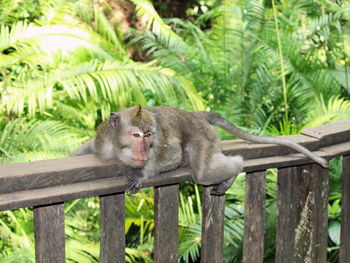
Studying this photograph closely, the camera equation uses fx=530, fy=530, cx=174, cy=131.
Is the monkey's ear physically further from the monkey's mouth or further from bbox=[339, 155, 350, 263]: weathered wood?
bbox=[339, 155, 350, 263]: weathered wood

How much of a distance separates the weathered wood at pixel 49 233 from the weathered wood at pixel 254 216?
70cm

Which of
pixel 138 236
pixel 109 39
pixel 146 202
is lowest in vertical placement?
pixel 138 236

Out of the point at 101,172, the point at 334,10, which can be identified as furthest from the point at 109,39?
the point at 101,172

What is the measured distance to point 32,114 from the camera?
4.43m

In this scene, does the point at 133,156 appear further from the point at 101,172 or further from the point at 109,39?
the point at 109,39

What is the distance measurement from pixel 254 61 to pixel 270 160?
3.74m

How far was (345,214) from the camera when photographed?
A: 7.11 feet

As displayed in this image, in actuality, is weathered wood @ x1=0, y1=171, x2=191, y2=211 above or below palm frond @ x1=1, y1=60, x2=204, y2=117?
below

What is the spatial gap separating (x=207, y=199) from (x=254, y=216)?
0.21 metres

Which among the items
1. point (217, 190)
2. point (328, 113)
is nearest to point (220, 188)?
point (217, 190)

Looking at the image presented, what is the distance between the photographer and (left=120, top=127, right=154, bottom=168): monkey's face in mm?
1827

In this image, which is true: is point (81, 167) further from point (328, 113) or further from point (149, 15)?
→ point (149, 15)

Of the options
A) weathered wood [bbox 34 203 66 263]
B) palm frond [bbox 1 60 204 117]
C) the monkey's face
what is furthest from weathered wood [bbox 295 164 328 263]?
palm frond [bbox 1 60 204 117]

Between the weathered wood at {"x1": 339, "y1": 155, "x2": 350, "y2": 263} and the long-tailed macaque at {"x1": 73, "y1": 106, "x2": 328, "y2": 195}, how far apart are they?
0.95 feet
